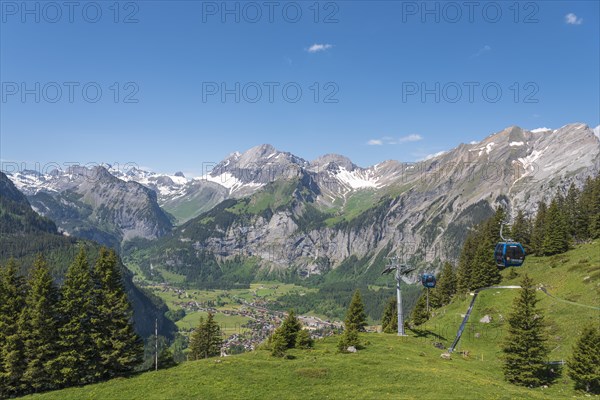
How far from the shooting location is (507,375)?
49.7 meters

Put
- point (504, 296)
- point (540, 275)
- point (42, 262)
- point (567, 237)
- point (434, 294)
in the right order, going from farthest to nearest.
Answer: point (434, 294) < point (567, 237) < point (540, 275) < point (504, 296) < point (42, 262)

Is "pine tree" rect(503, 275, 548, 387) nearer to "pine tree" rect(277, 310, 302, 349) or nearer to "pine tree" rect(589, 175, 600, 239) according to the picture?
"pine tree" rect(277, 310, 302, 349)

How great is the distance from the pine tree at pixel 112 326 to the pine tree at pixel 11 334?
9.05 meters

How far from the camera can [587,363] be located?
1747 inches

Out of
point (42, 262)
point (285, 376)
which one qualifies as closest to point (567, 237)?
point (285, 376)

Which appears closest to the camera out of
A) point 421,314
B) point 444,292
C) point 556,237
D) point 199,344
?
point 199,344

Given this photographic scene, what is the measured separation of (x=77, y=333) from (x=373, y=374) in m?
38.4

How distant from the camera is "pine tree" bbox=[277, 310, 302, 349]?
59744 millimetres

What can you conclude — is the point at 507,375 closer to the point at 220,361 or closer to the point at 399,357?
the point at 399,357

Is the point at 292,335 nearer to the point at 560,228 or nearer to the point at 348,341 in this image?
the point at 348,341

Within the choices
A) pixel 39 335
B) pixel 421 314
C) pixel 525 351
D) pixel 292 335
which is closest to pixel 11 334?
pixel 39 335

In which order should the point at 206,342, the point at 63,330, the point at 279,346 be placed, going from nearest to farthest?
the point at 63,330 → the point at 279,346 → the point at 206,342

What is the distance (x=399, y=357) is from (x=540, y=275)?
53042 millimetres

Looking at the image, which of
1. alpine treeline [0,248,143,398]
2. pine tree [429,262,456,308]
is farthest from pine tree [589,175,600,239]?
alpine treeline [0,248,143,398]
